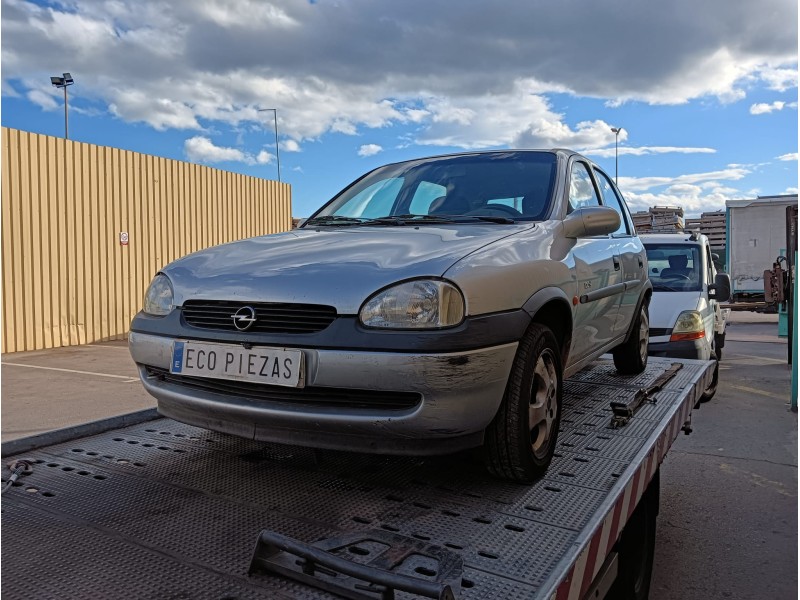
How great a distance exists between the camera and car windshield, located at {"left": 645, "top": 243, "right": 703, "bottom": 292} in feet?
23.8

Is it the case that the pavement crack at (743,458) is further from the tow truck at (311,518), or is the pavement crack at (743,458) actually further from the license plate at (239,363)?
the license plate at (239,363)

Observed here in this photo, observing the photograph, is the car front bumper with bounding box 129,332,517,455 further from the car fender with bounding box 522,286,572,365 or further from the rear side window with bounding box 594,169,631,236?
the rear side window with bounding box 594,169,631,236

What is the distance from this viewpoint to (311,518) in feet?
6.17

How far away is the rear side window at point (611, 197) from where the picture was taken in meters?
3.81

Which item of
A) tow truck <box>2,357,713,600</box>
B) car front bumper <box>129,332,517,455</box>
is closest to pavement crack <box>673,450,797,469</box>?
tow truck <box>2,357,713,600</box>

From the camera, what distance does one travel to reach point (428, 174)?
3.32 metres

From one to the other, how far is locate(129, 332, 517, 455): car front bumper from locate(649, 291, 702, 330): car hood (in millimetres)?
5015

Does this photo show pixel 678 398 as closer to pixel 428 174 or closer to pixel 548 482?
pixel 548 482

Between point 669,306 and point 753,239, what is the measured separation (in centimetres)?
969

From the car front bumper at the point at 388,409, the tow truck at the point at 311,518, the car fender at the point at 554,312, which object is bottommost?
the tow truck at the point at 311,518

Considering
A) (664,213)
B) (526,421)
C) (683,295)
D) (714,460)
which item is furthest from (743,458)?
(664,213)

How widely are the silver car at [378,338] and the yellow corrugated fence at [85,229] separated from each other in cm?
916

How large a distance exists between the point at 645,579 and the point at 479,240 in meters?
1.68

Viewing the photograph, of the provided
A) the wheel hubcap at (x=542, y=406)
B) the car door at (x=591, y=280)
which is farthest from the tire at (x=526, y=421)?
the car door at (x=591, y=280)
